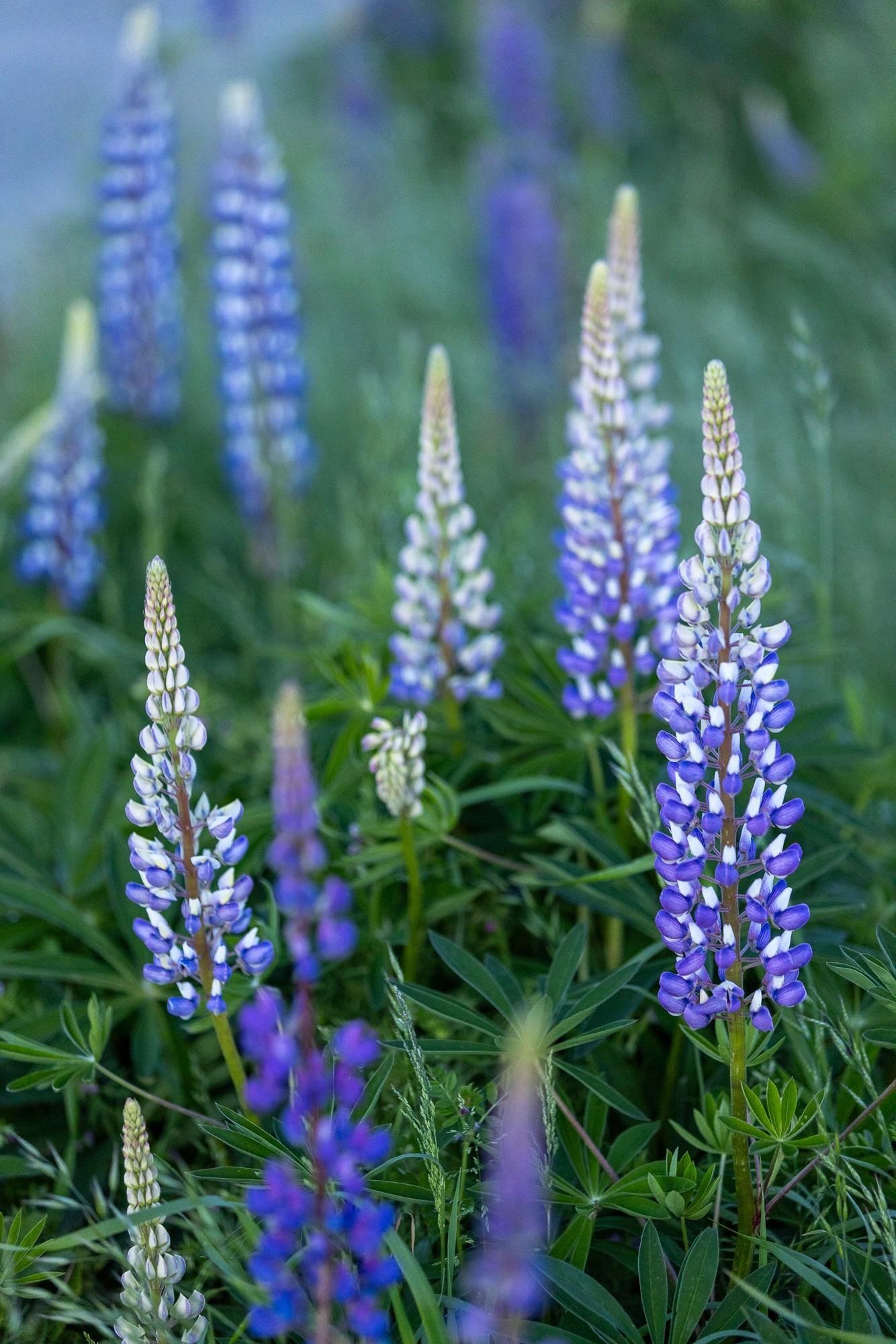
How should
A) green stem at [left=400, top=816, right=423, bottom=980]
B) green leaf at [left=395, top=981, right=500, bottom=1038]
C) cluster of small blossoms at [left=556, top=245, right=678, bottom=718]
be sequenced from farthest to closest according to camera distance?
cluster of small blossoms at [left=556, top=245, right=678, bottom=718] < green stem at [left=400, top=816, right=423, bottom=980] < green leaf at [left=395, top=981, right=500, bottom=1038]

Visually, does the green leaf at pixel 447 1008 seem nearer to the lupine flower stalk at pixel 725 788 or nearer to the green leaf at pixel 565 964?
the green leaf at pixel 565 964

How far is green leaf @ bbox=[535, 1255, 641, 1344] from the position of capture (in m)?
1.49

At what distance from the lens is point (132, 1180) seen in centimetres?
137

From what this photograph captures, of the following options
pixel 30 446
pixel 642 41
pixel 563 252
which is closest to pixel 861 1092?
pixel 30 446

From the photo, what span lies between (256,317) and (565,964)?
251cm

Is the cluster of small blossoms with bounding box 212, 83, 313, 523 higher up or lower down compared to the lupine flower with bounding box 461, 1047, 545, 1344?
higher up

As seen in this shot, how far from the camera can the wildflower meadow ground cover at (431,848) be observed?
4.83 feet

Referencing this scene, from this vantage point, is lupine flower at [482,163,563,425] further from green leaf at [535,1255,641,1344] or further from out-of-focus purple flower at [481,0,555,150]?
green leaf at [535,1255,641,1344]

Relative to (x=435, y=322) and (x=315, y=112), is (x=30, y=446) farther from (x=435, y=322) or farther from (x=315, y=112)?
(x=315, y=112)

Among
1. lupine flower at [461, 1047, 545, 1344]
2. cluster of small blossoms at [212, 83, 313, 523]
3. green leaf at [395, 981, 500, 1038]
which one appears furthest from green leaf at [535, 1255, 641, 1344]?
cluster of small blossoms at [212, 83, 313, 523]

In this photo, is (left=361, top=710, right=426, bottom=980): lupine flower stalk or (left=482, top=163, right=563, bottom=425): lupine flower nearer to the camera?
(left=361, top=710, right=426, bottom=980): lupine flower stalk

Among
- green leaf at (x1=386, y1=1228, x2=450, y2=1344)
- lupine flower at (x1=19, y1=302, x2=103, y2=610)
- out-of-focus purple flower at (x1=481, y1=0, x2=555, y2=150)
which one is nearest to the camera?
green leaf at (x1=386, y1=1228, x2=450, y2=1344)

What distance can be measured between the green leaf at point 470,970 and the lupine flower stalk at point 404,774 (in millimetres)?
147

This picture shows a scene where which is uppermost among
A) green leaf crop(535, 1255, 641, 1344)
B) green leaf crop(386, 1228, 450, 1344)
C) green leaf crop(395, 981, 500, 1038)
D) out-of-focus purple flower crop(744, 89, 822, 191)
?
out-of-focus purple flower crop(744, 89, 822, 191)
